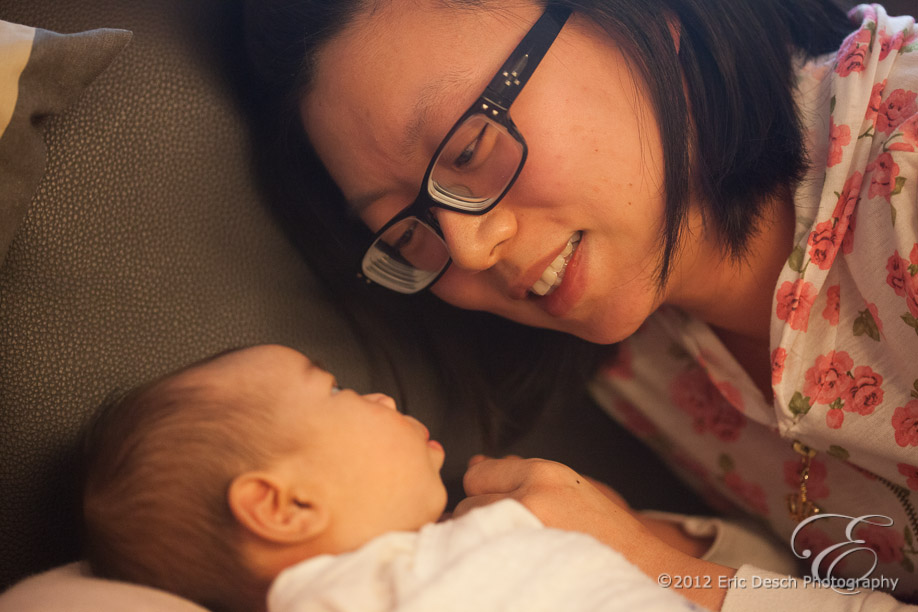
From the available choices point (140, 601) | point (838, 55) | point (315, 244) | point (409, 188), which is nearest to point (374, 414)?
point (140, 601)

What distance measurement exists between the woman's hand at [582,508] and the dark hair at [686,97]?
0.35 metres

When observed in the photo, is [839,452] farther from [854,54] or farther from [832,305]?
[854,54]

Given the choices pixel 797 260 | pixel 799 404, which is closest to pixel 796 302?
pixel 797 260

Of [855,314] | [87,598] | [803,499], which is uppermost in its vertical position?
[855,314]

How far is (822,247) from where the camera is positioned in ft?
3.35

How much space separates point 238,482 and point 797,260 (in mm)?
866

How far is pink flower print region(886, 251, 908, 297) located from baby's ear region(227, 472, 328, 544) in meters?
0.84

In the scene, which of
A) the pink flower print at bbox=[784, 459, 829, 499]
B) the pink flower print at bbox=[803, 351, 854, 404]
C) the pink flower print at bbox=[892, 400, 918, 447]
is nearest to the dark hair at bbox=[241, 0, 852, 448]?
the pink flower print at bbox=[803, 351, 854, 404]

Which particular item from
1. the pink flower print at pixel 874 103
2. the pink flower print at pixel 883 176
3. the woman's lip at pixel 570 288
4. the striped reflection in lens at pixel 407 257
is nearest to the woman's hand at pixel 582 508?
the woman's lip at pixel 570 288

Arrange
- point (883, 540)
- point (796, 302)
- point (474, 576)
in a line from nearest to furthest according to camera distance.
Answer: point (474, 576) < point (796, 302) < point (883, 540)

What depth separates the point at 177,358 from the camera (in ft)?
3.36

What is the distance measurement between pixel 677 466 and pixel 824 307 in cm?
56

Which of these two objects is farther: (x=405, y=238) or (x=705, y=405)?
(x=705, y=405)

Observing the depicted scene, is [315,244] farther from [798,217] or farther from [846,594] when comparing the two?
[846,594]
